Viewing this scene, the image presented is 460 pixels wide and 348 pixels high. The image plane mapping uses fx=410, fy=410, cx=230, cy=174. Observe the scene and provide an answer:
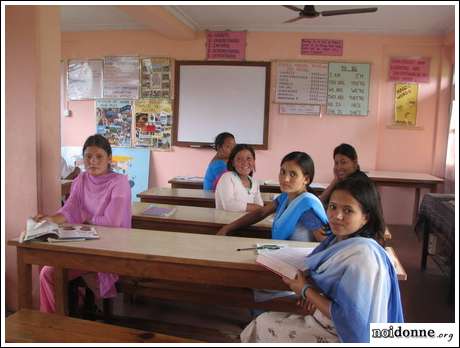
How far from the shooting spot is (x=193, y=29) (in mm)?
5348

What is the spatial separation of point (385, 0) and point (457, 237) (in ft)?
1.60

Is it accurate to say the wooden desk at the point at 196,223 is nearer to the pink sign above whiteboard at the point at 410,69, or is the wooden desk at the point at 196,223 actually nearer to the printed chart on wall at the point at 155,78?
the printed chart on wall at the point at 155,78

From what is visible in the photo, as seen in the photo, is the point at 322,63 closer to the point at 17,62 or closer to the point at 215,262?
the point at 17,62

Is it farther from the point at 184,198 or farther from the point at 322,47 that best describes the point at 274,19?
the point at 184,198

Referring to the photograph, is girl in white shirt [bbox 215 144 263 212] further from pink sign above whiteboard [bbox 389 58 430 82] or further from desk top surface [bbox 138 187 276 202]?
pink sign above whiteboard [bbox 389 58 430 82]

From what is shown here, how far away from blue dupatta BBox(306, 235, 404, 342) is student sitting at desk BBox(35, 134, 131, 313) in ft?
4.36

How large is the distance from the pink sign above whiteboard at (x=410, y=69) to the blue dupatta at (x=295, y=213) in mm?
3858

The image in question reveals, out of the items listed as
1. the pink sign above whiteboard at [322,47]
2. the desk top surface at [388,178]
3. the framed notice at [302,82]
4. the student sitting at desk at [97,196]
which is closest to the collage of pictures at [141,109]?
the desk top surface at [388,178]

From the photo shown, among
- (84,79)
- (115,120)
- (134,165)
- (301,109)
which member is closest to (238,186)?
(301,109)

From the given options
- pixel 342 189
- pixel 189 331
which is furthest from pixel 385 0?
pixel 189 331

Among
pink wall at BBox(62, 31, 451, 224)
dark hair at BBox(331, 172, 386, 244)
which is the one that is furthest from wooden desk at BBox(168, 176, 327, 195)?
dark hair at BBox(331, 172, 386, 244)

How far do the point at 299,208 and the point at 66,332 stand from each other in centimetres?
118

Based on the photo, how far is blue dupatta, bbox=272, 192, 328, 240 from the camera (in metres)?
2.07

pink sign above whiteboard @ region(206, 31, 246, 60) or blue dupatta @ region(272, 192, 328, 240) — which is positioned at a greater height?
pink sign above whiteboard @ region(206, 31, 246, 60)
